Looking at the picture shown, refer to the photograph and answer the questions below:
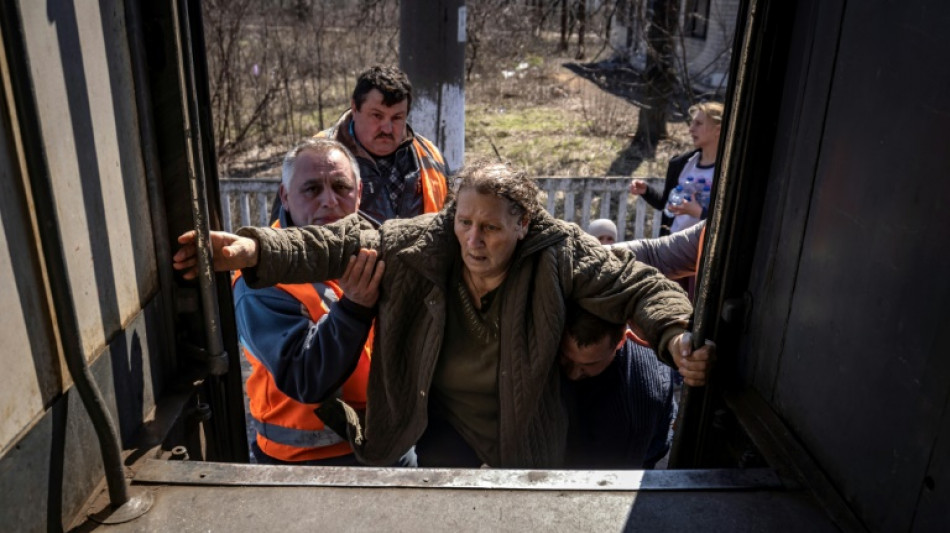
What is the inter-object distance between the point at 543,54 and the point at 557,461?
14.7 m

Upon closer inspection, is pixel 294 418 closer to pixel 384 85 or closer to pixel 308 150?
pixel 308 150

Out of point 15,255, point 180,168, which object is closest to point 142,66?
point 180,168

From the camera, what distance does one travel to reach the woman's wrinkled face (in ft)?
6.72

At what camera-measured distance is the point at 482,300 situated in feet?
7.12

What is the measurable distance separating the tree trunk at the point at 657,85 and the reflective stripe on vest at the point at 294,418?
8192mm

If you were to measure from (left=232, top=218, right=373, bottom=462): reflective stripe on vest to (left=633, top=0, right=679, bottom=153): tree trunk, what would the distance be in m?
8.19

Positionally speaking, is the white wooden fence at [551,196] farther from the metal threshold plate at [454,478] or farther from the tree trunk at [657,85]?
the tree trunk at [657,85]

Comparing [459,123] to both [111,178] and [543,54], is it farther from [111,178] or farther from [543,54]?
[543,54]

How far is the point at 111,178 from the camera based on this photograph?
5.21 ft

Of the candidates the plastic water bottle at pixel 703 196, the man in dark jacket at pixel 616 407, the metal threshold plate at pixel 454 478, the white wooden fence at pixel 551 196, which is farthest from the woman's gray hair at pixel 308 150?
the white wooden fence at pixel 551 196

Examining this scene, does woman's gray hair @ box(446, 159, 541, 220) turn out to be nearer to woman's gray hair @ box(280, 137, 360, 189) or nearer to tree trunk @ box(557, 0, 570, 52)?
woman's gray hair @ box(280, 137, 360, 189)

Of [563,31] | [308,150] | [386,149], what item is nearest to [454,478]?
[308,150]

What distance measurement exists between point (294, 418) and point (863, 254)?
162 cm

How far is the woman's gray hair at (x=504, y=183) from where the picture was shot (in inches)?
80.6
